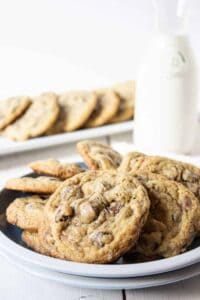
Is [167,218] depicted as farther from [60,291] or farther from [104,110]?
[104,110]

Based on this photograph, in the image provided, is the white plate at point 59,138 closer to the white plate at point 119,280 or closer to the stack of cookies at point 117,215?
the stack of cookies at point 117,215

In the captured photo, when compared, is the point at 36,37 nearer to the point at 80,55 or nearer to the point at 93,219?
the point at 80,55

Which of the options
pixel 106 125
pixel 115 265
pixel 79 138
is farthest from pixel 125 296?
pixel 106 125

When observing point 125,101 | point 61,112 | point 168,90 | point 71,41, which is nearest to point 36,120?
point 61,112

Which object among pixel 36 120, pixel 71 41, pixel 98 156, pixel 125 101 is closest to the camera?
pixel 98 156

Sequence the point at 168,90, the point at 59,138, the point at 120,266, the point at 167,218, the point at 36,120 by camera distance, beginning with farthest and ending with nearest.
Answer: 1. the point at 36,120
2. the point at 59,138
3. the point at 168,90
4. the point at 167,218
5. the point at 120,266

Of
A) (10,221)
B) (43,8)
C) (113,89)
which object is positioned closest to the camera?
(10,221)
